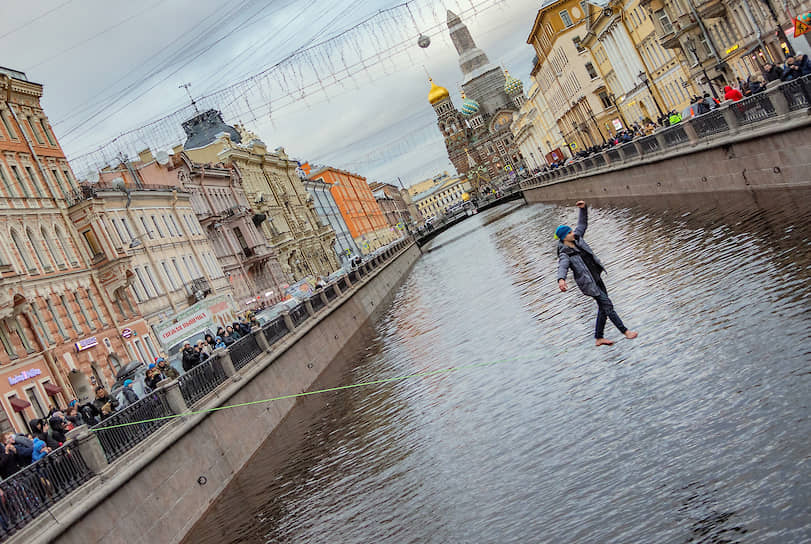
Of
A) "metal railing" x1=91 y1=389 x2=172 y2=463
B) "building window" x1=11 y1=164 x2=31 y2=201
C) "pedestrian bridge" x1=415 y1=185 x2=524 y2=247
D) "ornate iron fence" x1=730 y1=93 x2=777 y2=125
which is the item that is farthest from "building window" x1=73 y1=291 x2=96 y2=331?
"pedestrian bridge" x1=415 y1=185 x2=524 y2=247

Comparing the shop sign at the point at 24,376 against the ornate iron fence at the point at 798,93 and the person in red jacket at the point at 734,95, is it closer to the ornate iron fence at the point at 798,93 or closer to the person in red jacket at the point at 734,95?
the person in red jacket at the point at 734,95

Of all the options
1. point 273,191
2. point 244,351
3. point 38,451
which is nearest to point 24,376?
point 244,351

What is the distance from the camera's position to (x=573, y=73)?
3543 inches

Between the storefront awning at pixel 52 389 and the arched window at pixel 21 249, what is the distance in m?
5.67

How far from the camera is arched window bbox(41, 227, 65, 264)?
39875 mm

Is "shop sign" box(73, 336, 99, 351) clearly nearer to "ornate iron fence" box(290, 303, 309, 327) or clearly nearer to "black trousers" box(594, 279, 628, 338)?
"ornate iron fence" box(290, 303, 309, 327)

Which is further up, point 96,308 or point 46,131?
point 46,131

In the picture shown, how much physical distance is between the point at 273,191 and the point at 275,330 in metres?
61.9

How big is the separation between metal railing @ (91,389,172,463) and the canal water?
1.94 meters

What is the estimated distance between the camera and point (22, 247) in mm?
36969

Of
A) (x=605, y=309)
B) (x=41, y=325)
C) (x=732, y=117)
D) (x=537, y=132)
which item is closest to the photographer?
(x=605, y=309)

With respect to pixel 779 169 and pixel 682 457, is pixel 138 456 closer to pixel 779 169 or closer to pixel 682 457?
pixel 682 457

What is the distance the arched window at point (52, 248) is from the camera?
39875 mm

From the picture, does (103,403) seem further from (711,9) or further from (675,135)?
Answer: (711,9)
